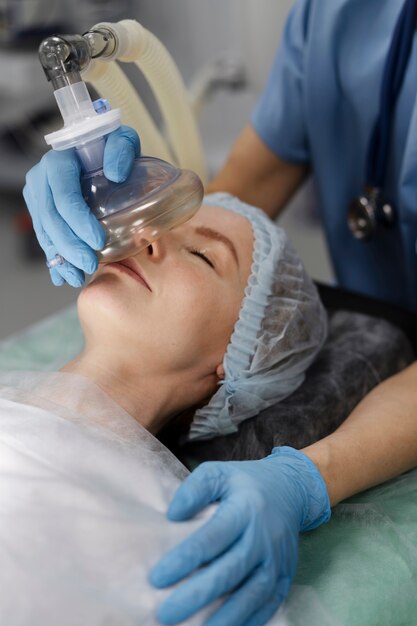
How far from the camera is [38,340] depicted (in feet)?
6.26

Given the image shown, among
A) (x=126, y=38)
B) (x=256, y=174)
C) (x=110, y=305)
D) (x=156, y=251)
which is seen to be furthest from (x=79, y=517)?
(x=256, y=174)

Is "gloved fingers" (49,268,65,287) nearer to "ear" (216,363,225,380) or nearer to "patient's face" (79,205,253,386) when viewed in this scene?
"patient's face" (79,205,253,386)

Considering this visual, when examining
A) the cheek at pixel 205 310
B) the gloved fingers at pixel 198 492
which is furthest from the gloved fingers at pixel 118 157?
the gloved fingers at pixel 198 492

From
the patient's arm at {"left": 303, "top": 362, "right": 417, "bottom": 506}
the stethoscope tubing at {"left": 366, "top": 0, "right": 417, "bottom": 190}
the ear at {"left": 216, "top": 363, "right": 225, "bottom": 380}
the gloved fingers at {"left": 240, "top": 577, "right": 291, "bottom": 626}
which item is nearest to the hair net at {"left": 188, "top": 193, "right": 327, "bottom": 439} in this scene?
the ear at {"left": 216, "top": 363, "right": 225, "bottom": 380}

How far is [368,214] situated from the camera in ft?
5.44

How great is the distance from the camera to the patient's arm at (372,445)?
4.04 ft

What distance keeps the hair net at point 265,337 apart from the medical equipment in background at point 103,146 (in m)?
0.22

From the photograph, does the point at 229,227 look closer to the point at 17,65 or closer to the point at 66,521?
the point at 66,521

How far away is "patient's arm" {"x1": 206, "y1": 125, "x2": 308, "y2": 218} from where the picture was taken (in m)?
1.84

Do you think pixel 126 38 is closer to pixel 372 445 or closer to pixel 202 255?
pixel 202 255

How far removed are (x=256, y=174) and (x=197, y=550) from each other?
107 cm

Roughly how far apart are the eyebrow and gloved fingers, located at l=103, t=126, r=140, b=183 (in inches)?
9.2

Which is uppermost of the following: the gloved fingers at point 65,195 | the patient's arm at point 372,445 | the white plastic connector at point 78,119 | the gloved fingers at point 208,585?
the white plastic connector at point 78,119

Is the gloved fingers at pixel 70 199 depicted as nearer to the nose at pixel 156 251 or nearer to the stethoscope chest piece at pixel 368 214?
the nose at pixel 156 251
